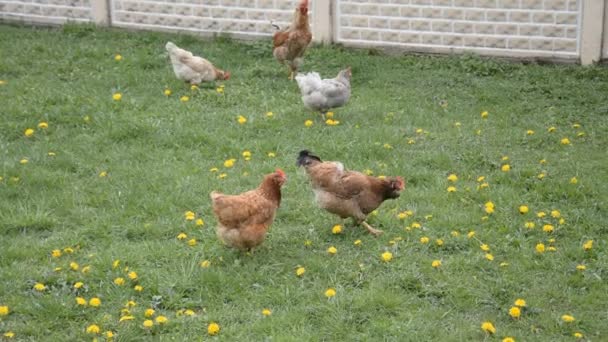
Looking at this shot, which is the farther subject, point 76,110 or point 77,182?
point 76,110

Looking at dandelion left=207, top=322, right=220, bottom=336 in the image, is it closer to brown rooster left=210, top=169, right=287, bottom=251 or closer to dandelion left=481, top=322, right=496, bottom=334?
brown rooster left=210, top=169, right=287, bottom=251

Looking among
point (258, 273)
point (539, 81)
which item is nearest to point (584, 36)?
point (539, 81)

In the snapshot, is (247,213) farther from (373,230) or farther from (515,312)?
(515,312)

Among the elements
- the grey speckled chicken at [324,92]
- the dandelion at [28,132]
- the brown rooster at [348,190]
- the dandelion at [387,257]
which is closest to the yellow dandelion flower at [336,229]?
the brown rooster at [348,190]

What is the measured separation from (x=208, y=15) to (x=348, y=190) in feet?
22.4

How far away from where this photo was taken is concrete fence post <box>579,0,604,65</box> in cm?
1100

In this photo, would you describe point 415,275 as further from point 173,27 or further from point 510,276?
point 173,27

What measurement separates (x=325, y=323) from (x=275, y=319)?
0.33 meters

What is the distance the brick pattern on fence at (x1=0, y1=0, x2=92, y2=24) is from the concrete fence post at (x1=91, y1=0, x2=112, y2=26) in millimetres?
111

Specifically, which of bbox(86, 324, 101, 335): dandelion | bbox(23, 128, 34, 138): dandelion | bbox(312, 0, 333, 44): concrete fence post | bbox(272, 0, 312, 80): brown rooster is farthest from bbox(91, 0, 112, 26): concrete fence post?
bbox(86, 324, 101, 335): dandelion

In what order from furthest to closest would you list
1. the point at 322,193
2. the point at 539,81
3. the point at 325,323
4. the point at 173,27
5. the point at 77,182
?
the point at 173,27 → the point at 539,81 → the point at 77,182 → the point at 322,193 → the point at 325,323

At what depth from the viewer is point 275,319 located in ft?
19.0

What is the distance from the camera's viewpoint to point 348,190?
6.90 m

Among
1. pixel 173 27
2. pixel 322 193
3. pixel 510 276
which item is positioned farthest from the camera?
pixel 173 27
